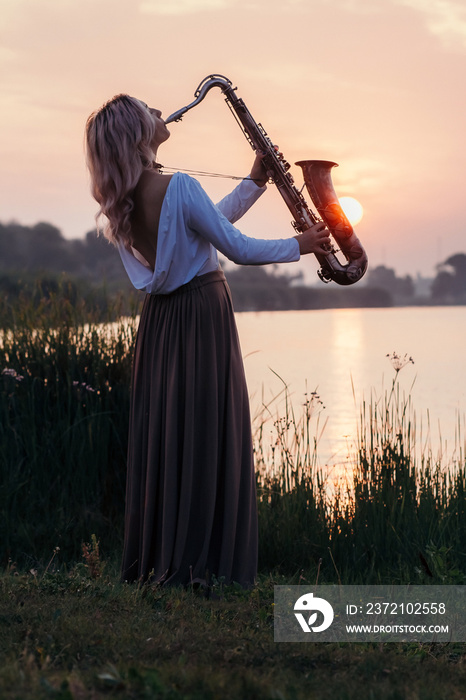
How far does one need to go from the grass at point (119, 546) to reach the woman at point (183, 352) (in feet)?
0.77

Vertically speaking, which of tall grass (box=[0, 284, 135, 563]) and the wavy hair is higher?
the wavy hair

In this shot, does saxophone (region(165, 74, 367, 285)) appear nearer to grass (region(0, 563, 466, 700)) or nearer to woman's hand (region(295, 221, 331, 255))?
woman's hand (region(295, 221, 331, 255))

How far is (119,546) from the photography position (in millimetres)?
4938

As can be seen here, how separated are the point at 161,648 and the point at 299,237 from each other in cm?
190

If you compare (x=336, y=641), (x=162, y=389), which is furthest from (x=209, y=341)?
(x=336, y=641)

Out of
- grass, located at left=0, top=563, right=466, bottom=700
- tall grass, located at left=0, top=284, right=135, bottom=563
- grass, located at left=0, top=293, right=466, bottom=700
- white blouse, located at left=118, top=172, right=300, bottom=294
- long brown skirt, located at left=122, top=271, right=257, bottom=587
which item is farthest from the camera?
tall grass, located at left=0, top=284, right=135, bottom=563

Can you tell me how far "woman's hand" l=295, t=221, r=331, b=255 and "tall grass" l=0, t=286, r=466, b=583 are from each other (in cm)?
120

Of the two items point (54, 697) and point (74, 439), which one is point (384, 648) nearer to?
point (54, 697)

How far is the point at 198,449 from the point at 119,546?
1.63 metres

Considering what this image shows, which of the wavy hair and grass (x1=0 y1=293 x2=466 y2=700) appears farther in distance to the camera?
the wavy hair

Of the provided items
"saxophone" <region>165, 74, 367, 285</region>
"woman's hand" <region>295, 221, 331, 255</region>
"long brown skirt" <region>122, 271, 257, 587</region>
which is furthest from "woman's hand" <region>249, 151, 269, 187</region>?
"long brown skirt" <region>122, 271, 257, 587</region>

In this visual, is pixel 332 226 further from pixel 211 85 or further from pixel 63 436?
pixel 63 436

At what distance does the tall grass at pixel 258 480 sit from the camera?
4594 millimetres

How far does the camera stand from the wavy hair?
3461mm
